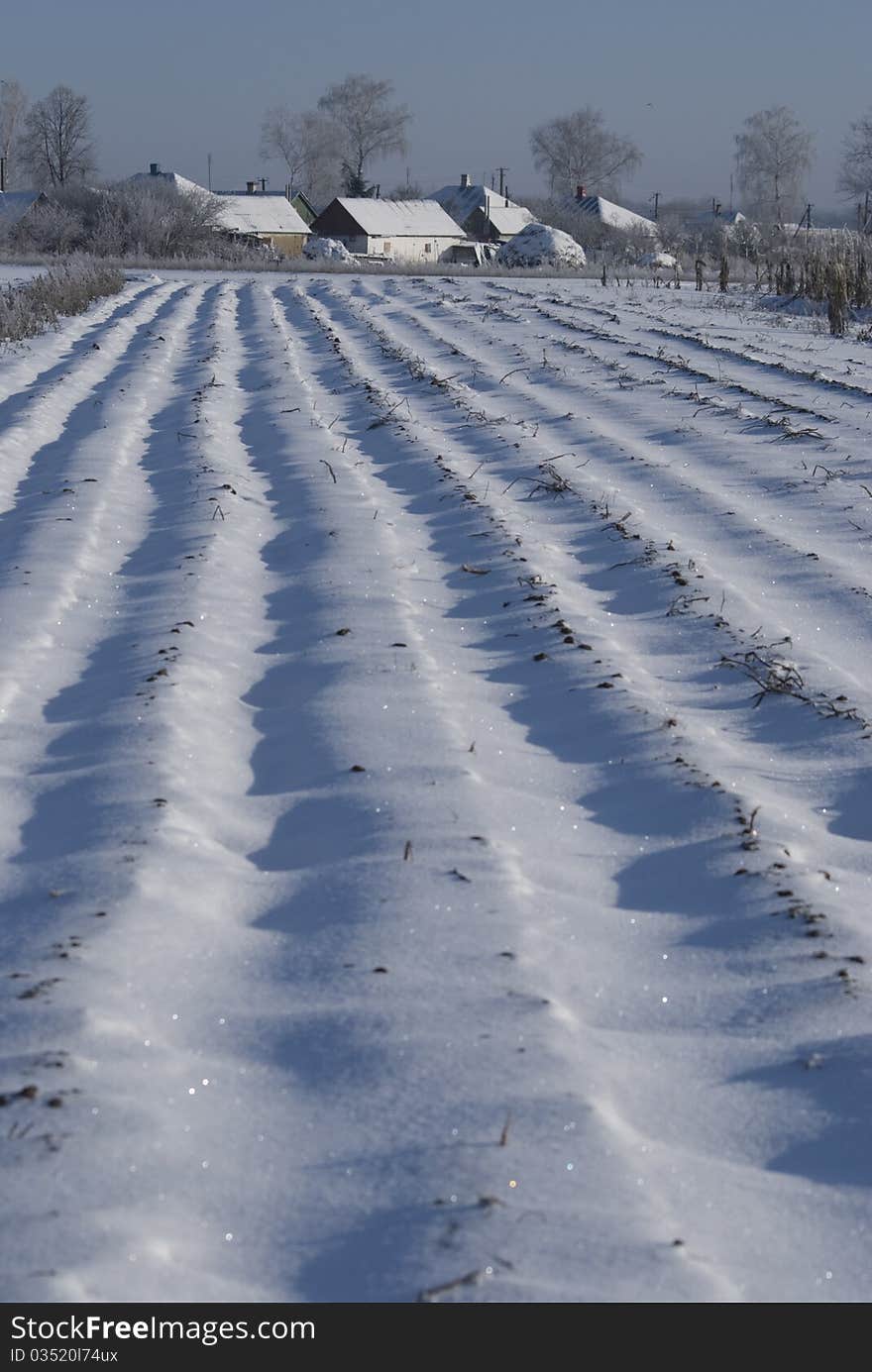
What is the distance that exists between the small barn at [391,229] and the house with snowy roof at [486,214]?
5.77 meters

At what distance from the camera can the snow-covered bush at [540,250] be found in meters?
30.7

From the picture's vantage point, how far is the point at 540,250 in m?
31.4

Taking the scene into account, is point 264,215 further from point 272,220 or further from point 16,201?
point 16,201

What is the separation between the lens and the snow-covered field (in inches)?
69.4

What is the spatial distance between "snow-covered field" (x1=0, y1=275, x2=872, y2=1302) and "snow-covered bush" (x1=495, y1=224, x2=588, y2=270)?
25639mm

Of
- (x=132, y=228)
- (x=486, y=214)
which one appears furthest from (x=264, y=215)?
(x=132, y=228)

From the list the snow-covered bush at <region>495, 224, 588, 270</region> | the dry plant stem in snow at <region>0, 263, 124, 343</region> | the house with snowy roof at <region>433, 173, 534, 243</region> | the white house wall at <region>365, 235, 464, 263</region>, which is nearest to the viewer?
the dry plant stem in snow at <region>0, 263, 124, 343</region>

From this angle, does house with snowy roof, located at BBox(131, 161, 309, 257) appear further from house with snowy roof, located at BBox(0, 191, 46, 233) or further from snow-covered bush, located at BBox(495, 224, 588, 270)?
snow-covered bush, located at BBox(495, 224, 588, 270)

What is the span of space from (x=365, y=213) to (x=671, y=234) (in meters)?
13.0

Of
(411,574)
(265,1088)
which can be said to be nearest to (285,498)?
(411,574)

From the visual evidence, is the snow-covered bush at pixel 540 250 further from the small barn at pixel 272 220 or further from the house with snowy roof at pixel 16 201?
the small barn at pixel 272 220

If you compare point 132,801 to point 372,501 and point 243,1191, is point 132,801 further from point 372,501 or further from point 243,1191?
point 372,501

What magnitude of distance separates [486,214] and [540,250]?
40285mm

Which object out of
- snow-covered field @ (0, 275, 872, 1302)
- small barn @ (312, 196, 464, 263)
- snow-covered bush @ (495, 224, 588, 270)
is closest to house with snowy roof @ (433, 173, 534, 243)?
small barn @ (312, 196, 464, 263)
